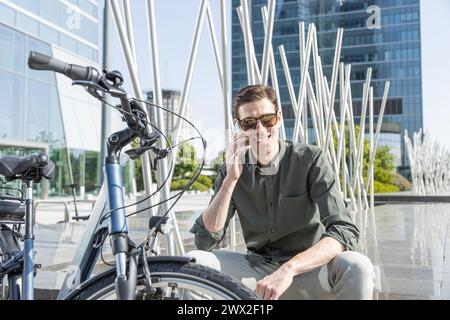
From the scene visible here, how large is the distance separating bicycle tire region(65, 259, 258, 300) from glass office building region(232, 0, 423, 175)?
95.6ft

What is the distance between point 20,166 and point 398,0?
39.7m

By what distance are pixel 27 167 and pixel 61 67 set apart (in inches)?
33.8

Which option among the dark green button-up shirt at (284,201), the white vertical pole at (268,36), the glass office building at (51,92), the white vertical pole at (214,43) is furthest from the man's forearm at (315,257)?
the glass office building at (51,92)

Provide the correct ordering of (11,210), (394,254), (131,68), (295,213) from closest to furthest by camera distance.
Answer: (295,213) → (11,210) → (131,68) → (394,254)

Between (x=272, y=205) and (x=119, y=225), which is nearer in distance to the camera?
(x=119, y=225)

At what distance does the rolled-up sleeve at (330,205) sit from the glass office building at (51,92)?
1311 centimetres

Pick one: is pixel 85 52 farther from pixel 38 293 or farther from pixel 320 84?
pixel 38 293

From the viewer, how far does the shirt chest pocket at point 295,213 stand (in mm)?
1848

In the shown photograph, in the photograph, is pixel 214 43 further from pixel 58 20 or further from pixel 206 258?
pixel 58 20

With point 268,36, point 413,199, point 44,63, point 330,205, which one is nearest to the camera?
point 44,63

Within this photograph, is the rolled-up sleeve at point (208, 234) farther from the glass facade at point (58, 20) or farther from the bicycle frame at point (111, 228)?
the glass facade at point (58, 20)

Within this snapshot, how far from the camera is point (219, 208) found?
6.08 feet

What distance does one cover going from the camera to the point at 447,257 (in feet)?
14.7

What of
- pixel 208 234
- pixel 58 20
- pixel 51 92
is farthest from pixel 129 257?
pixel 51 92
